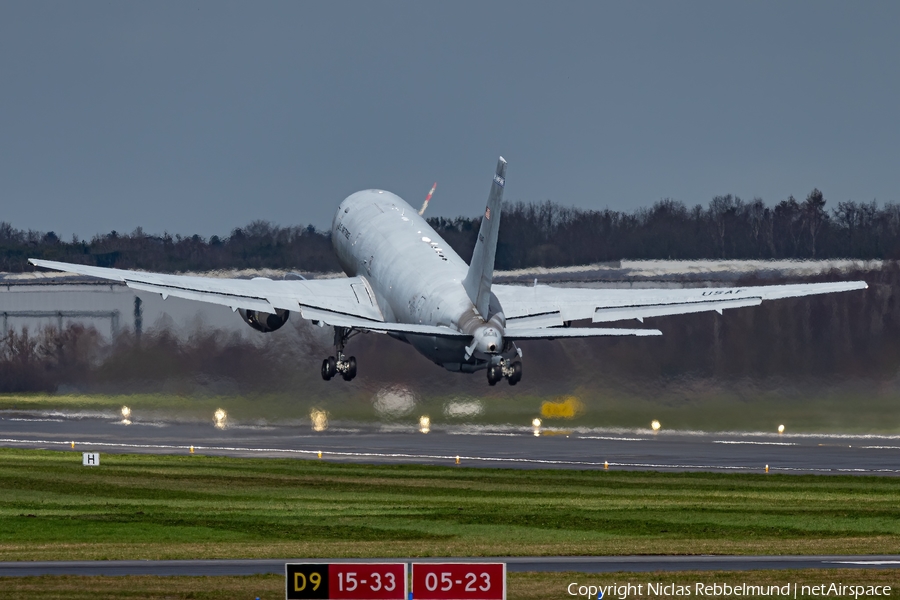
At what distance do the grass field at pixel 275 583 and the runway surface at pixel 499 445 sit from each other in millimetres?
29955

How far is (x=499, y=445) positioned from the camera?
76.1 metres

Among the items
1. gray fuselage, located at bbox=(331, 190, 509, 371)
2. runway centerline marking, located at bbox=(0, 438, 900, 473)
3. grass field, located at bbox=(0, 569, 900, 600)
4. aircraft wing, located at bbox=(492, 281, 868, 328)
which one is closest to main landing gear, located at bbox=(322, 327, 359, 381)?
gray fuselage, located at bbox=(331, 190, 509, 371)

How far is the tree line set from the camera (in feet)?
276

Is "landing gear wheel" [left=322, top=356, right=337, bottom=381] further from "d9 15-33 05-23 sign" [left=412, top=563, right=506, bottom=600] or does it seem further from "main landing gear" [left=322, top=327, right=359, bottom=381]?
"d9 15-33 05-23 sign" [left=412, top=563, right=506, bottom=600]

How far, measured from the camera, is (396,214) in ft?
236

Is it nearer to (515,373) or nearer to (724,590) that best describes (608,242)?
(515,373)

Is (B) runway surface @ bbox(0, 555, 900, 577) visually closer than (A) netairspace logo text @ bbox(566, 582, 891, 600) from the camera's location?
No

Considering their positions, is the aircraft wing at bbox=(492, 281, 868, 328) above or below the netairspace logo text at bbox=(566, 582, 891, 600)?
above

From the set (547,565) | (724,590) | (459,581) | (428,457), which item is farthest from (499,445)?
(459,581)

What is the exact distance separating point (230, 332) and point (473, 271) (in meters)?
24.0

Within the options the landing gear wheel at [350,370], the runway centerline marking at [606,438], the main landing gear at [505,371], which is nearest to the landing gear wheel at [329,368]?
the landing gear wheel at [350,370]

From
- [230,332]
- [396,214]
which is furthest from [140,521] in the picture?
[230,332]

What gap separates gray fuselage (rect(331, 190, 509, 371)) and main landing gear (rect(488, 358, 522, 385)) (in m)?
0.55

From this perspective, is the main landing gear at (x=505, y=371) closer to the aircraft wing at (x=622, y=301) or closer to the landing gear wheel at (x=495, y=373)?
the landing gear wheel at (x=495, y=373)
